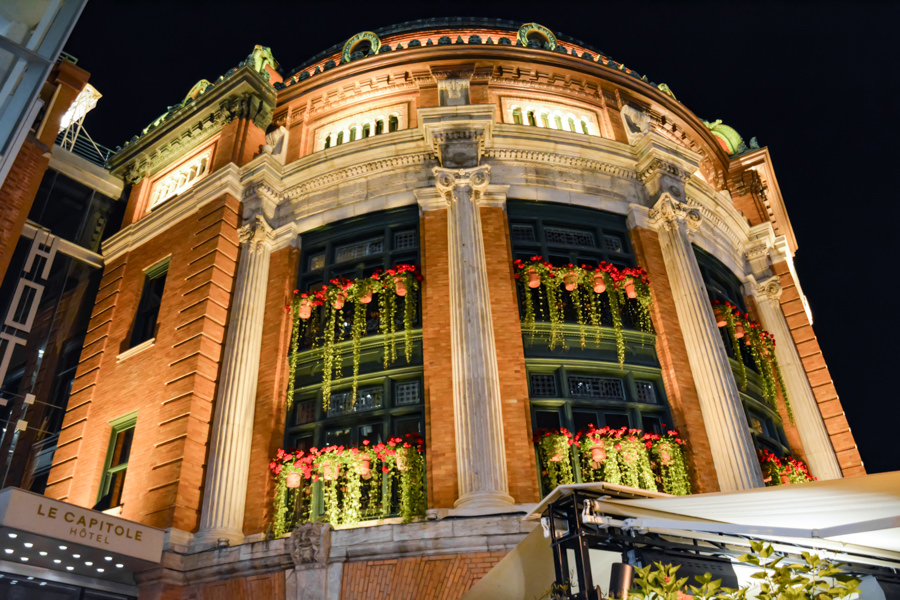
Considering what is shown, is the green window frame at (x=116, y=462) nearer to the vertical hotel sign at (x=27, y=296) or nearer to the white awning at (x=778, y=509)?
the vertical hotel sign at (x=27, y=296)

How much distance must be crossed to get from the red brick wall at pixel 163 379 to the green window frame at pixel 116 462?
6.6 inches

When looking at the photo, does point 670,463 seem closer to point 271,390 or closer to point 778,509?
point 778,509

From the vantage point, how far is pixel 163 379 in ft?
56.9

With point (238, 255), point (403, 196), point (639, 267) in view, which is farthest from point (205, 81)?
point (639, 267)

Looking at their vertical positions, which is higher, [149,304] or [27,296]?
[27,296]

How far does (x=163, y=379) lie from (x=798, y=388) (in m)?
18.5

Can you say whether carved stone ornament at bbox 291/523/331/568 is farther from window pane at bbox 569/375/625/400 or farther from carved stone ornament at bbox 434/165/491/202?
carved stone ornament at bbox 434/165/491/202

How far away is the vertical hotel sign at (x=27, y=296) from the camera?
18969 mm

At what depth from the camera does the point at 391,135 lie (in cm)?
1931

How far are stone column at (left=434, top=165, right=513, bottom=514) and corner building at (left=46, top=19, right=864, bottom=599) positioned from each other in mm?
52

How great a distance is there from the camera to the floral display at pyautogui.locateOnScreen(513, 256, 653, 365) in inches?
641

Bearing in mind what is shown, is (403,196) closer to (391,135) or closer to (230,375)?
(391,135)

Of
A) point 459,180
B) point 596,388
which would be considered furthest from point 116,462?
point 596,388

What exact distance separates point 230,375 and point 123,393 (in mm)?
3929
